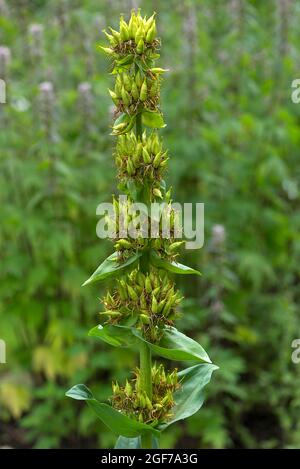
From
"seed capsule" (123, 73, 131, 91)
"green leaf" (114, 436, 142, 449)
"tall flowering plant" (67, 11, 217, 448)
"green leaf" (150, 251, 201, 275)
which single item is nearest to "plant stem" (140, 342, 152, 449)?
"tall flowering plant" (67, 11, 217, 448)

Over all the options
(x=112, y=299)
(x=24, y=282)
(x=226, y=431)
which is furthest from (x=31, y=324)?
(x=112, y=299)

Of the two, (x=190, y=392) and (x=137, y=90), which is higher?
(x=137, y=90)

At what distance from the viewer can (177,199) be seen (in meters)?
4.91

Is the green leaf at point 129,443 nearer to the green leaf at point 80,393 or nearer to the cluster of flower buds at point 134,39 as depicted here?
the green leaf at point 80,393

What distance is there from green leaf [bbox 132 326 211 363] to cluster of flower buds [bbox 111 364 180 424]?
0.07 m

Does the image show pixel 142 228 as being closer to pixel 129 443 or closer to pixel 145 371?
pixel 145 371

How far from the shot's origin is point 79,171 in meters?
4.67

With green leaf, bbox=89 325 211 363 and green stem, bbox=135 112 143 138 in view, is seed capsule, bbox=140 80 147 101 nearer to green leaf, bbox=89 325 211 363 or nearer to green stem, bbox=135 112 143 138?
green stem, bbox=135 112 143 138

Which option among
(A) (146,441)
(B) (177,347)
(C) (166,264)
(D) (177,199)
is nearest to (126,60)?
(C) (166,264)

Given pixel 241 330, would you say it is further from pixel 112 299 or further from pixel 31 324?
pixel 112 299

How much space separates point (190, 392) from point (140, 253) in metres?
0.50

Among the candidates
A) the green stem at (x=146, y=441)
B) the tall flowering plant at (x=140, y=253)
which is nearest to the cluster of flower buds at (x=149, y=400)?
the tall flowering plant at (x=140, y=253)

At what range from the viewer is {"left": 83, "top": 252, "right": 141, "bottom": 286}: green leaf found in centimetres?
184

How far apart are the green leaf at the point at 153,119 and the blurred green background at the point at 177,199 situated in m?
2.21
